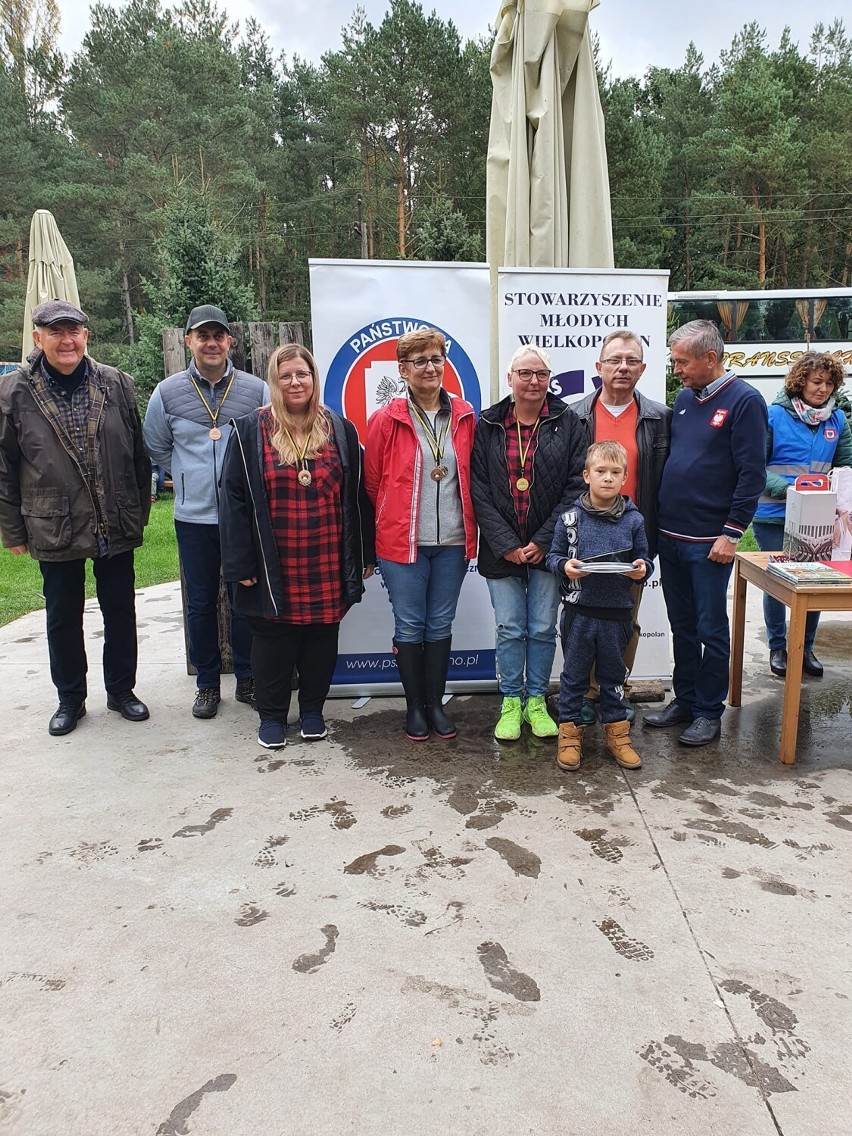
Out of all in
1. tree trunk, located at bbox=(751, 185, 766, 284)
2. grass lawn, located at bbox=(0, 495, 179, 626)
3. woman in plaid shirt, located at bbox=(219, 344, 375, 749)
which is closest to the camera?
woman in plaid shirt, located at bbox=(219, 344, 375, 749)

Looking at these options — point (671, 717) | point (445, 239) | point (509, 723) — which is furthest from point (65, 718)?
point (445, 239)

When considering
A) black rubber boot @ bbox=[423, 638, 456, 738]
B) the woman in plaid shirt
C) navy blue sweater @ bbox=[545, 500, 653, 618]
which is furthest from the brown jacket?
navy blue sweater @ bbox=[545, 500, 653, 618]

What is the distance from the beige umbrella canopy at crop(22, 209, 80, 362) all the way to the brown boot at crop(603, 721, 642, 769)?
709cm

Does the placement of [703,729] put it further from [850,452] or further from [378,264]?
[378,264]

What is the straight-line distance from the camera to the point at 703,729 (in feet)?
11.2

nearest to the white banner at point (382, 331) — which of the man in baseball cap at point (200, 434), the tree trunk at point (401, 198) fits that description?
the man in baseball cap at point (200, 434)

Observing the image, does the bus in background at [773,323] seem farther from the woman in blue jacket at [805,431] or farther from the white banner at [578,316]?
the white banner at [578,316]

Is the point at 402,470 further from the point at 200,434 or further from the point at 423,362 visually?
the point at 200,434

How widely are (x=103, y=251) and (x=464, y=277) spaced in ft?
86.3

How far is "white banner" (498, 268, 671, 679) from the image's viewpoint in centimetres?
375

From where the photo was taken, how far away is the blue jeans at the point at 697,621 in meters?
3.32

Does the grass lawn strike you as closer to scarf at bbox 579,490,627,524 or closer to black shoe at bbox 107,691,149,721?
black shoe at bbox 107,691,149,721

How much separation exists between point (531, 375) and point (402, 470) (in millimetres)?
647

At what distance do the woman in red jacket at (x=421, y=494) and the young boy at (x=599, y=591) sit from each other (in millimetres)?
471
